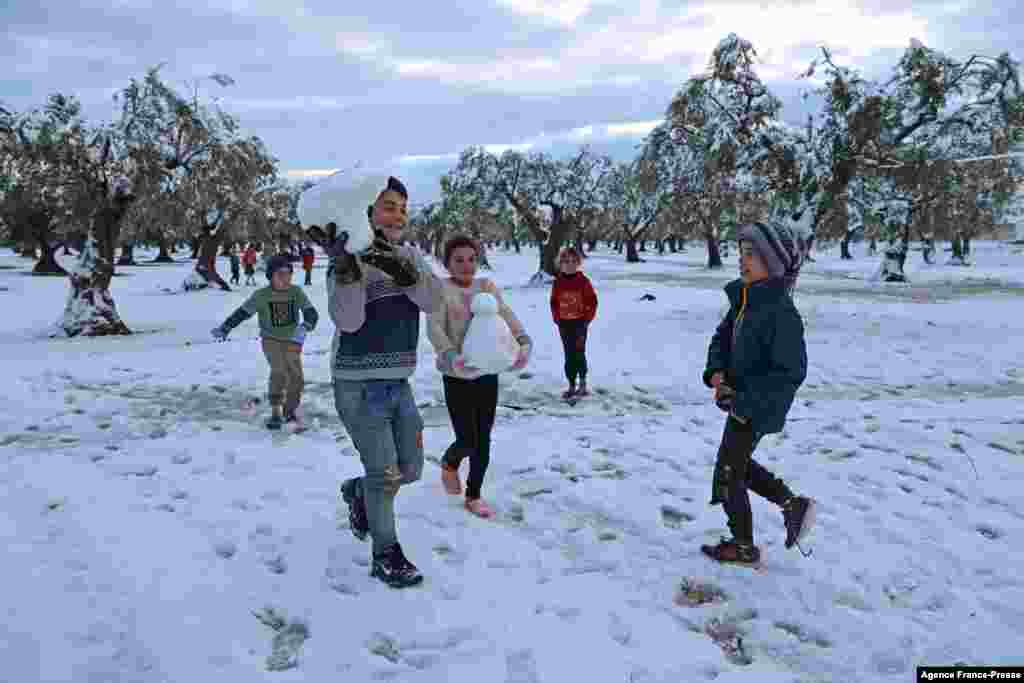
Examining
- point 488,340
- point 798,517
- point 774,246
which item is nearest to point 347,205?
point 488,340

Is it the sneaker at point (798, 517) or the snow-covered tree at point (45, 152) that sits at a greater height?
the snow-covered tree at point (45, 152)

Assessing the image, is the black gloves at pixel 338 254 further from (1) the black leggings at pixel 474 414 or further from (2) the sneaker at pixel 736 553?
(2) the sneaker at pixel 736 553

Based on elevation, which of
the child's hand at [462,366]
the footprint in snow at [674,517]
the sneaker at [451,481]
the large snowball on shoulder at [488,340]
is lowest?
the footprint in snow at [674,517]

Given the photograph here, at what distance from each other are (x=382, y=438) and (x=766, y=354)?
6.74 feet

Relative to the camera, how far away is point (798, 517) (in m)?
3.66

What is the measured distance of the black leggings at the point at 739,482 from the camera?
3.62m

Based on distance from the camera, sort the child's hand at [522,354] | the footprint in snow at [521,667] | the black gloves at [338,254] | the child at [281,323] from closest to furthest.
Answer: the footprint in snow at [521,667], the black gloves at [338,254], the child's hand at [522,354], the child at [281,323]

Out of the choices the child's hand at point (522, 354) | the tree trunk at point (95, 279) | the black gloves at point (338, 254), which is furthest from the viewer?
the tree trunk at point (95, 279)

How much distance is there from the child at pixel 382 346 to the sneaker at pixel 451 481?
1.15 meters

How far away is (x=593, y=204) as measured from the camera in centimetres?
3047

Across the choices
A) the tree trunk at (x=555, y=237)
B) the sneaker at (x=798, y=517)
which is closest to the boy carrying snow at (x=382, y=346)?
the sneaker at (x=798, y=517)

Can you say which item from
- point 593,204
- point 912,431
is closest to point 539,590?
point 912,431

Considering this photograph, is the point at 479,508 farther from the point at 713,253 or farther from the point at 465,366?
the point at 713,253

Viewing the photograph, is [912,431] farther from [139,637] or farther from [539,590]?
[139,637]
